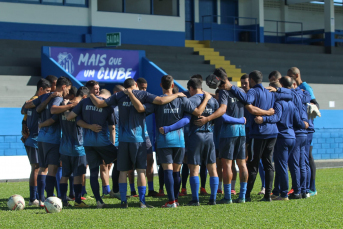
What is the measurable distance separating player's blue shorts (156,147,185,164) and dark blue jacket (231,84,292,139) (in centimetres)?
127

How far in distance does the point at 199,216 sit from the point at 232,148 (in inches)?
62.1

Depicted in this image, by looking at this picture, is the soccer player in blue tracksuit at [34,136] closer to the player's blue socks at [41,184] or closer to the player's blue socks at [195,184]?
the player's blue socks at [41,184]

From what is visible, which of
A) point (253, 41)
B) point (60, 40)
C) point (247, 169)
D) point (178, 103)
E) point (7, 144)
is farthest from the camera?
point (253, 41)

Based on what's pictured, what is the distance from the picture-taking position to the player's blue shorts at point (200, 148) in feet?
26.5

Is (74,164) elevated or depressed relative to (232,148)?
depressed

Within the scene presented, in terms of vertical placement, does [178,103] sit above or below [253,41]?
below

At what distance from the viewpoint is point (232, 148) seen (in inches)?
324

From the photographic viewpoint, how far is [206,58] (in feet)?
72.9

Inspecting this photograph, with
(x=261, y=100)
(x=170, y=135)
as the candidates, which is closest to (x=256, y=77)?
(x=261, y=100)

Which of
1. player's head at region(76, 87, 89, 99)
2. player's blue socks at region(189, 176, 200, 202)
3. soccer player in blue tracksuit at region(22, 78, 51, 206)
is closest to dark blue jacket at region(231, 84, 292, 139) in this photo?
player's blue socks at region(189, 176, 200, 202)

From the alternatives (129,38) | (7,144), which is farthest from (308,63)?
(7,144)

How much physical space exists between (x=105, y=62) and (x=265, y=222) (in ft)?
42.8

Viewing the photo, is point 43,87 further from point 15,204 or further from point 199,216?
point 199,216

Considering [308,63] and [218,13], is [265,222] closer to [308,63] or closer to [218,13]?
[308,63]
